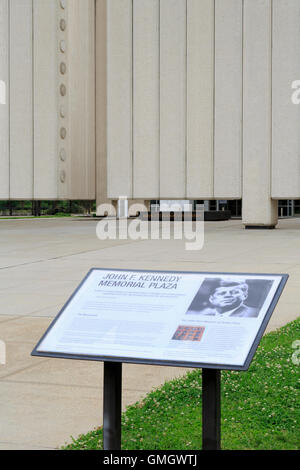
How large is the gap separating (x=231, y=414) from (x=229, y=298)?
175cm

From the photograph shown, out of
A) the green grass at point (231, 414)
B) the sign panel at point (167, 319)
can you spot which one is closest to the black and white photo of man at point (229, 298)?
the sign panel at point (167, 319)

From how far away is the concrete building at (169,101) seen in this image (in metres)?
31.6

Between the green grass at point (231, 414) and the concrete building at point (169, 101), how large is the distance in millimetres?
25488

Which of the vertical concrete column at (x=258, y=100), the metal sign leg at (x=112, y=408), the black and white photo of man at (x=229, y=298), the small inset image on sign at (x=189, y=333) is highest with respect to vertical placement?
the vertical concrete column at (x=258, y=100)

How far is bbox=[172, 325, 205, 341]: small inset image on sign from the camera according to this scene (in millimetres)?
4047

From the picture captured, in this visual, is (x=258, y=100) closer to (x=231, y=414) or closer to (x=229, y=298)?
(x=231, y=414)

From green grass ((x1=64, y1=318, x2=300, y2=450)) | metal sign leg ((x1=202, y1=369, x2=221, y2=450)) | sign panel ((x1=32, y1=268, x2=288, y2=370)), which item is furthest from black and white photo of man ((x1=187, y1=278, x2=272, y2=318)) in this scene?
green grass ((x1=64, y1=318, x2=300, y2=450))

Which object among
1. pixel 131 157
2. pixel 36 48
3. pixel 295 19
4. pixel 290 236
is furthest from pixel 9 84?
pixel 290 236

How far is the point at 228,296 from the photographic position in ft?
14.2

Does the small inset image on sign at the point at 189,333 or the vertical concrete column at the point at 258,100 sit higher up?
the vertical concrete column at the point at 258,100

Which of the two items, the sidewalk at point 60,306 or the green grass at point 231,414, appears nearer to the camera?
the green grass at point 231,414

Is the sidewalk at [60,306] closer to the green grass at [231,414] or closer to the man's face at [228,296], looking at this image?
the green grass at [231,414]

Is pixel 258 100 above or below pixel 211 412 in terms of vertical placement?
above

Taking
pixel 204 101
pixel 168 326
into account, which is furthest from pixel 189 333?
pixel 204 101
